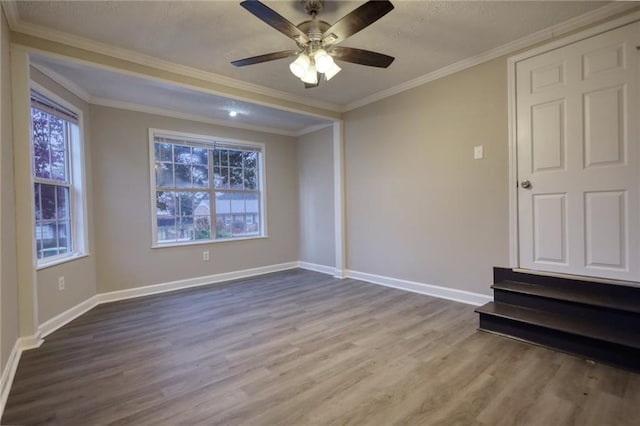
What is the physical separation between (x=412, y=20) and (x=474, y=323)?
8.66 ft

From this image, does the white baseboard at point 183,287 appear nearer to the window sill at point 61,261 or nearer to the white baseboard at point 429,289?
the white baseboard at point 429,289

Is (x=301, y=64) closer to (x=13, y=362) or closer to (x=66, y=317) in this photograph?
(x=13, y=362)

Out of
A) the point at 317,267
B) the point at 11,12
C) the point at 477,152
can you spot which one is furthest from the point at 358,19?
the point at 317,267

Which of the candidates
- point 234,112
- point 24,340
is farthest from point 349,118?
point 24,340

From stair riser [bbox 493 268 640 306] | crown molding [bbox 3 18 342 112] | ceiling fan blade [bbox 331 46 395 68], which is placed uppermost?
crown molding [bbox 3 18 342 112]

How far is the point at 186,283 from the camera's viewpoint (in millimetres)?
4484

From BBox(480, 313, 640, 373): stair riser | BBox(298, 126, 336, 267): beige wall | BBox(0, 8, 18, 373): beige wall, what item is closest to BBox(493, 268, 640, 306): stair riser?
BBox(480, 313, 640, 373): stair riser

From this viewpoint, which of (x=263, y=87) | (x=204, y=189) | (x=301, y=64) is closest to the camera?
(x=301, y=64)

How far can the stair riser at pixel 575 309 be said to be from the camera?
2264mm

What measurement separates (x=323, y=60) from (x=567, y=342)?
8.81 feet

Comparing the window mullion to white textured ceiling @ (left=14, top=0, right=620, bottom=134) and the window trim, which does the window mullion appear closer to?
white textured ceiling @ (left=14, top=0, right=620, bottom=134)

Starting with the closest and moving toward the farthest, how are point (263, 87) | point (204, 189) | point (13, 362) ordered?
point (13, 362)
point (263, 87)
point (204, 189)

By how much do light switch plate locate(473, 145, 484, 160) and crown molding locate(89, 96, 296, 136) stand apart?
3.27 metres

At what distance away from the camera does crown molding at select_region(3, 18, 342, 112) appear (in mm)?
2496
